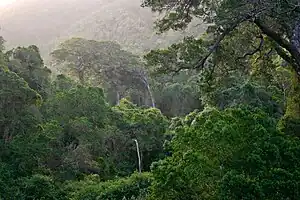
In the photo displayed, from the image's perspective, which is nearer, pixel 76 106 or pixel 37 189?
pixel 37 189

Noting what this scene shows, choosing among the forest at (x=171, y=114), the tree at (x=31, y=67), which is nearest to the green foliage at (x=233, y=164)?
the forest at (x=171, y=114)

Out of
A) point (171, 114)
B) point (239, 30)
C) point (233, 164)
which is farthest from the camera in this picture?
point (171, 114)

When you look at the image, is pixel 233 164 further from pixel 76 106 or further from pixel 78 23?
pixel 78 23

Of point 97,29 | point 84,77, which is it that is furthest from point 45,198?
point 97,29

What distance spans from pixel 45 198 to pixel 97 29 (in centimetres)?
4663

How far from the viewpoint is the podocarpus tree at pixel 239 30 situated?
7883 mm

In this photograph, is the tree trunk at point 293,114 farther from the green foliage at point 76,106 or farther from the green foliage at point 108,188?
the green foliage at point 76,106

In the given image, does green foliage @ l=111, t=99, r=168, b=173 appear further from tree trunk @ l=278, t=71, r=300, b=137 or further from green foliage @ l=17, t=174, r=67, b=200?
tree trunk @ l=278, t=71, r=300, b=137

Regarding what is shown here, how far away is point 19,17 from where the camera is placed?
7244 centimetres

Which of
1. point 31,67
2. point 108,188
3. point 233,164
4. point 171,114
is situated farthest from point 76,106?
point 233,164

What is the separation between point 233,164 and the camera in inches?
302

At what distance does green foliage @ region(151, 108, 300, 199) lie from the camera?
23.7 feet

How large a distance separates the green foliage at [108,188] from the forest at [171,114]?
0.17 feet

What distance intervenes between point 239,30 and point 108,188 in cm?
909
